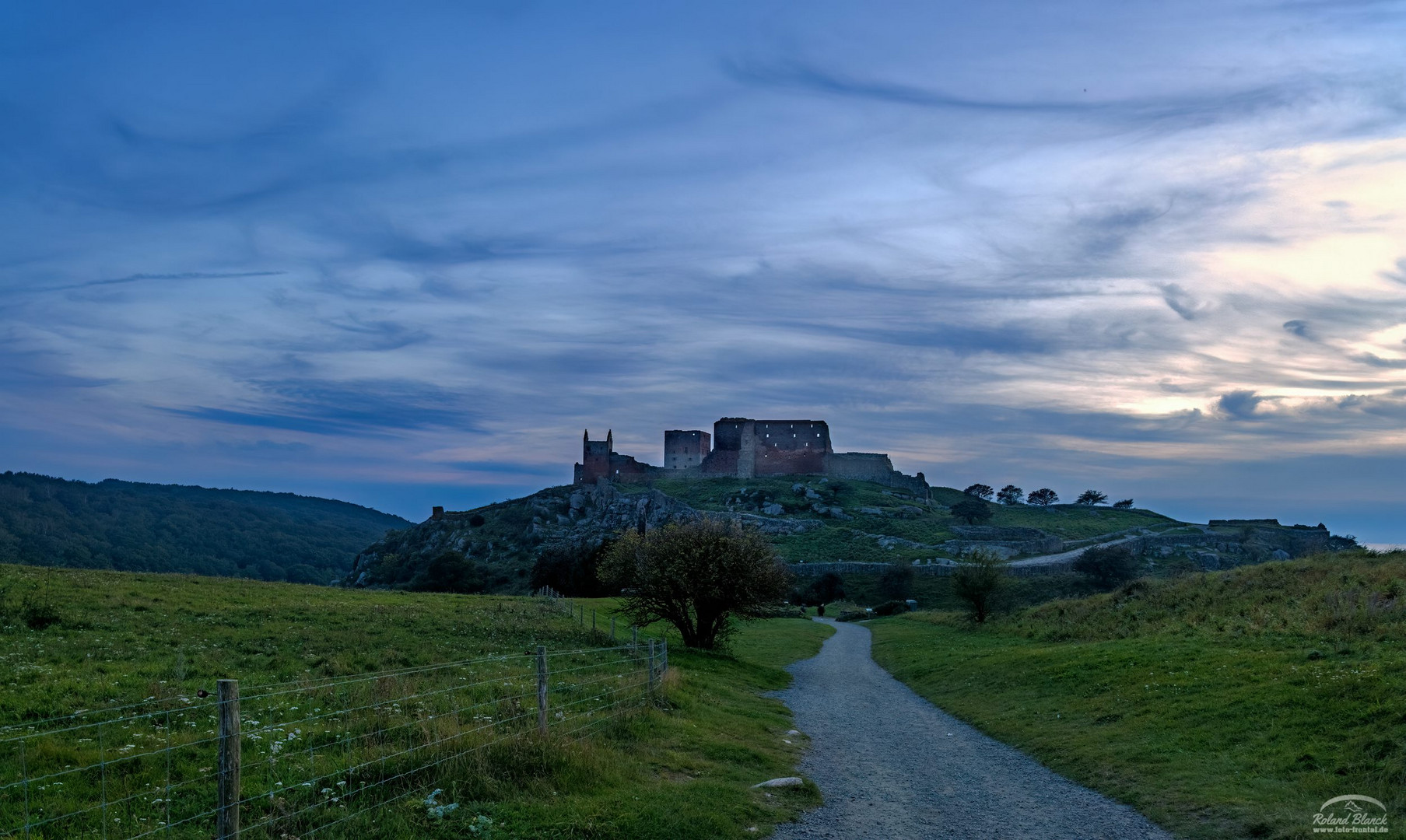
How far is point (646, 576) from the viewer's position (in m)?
33.8

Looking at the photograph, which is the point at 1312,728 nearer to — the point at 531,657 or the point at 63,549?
the point at 531,657

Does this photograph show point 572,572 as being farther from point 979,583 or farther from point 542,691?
point 542,691

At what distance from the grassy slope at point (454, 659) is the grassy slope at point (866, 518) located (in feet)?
243

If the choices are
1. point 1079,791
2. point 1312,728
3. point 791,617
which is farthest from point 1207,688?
point 791,617

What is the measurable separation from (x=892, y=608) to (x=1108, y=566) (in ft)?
72.3

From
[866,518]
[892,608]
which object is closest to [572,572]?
[892,608]

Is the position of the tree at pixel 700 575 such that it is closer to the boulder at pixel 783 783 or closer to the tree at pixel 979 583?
the boulder at pixel 783 783

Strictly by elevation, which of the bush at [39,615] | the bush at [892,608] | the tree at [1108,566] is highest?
the bush at [39,615]

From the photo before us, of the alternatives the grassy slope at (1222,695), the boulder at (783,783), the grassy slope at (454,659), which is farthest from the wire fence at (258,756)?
the grassy slope at (1222,695)

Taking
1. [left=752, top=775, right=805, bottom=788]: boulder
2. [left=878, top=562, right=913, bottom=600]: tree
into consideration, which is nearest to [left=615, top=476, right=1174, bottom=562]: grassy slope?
[left=878, top=562, right=913, bottom=600]: tree

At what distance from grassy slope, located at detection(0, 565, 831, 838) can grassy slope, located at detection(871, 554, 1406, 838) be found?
5.55m

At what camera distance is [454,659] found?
23.5m

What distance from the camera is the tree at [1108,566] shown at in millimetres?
80438

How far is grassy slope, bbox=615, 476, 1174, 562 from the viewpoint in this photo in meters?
114
